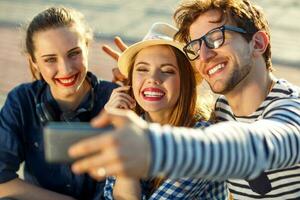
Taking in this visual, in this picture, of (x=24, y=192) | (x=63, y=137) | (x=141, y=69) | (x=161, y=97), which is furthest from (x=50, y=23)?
(x=63, y=137)

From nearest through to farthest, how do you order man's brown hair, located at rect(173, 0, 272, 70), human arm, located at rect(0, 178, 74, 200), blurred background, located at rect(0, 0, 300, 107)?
man's brown hair, located at rect(173, 0, 272, 70), human arm, located at rect(0, 178, 74, 200), blurred background, located at rect(0, 0, 300, 107)

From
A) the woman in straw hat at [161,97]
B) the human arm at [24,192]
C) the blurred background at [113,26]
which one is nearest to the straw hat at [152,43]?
the woman in straw hat at [161,97]

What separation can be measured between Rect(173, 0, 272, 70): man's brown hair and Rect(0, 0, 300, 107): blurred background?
13.3 feet

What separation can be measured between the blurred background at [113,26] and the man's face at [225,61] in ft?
14.0

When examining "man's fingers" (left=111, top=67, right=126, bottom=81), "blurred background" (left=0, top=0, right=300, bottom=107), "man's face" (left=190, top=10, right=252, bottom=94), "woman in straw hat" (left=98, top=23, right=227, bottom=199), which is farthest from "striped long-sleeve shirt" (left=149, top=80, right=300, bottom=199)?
"blurred background" (left=0, top=0, right=300, bottom=107)

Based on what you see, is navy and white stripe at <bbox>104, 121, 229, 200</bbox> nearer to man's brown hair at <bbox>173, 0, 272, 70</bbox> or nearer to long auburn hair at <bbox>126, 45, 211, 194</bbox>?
long auburn hair at <bbox>126, 45, 211, 194</bbox>

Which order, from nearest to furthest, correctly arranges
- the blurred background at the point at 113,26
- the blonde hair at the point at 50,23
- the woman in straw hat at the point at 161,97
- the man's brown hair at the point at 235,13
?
the man's brown hair at the point at 235,13 < the woman in straw hat at the point at 161,97 < the blonde hair at the point at 50,23 < the blurred background at the point at 113,26

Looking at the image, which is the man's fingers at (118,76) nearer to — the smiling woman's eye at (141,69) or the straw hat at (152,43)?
the straw hat at (152,43)

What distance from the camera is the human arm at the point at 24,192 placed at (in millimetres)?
3566

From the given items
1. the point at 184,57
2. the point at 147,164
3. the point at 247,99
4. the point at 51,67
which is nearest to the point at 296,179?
the point at 247,99

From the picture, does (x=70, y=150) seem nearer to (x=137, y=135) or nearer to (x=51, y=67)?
(x=137, y=135)

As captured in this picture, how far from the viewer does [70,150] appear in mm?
1661

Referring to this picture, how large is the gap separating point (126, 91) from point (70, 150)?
181 cm

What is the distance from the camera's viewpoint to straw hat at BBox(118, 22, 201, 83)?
3322 millimetres
